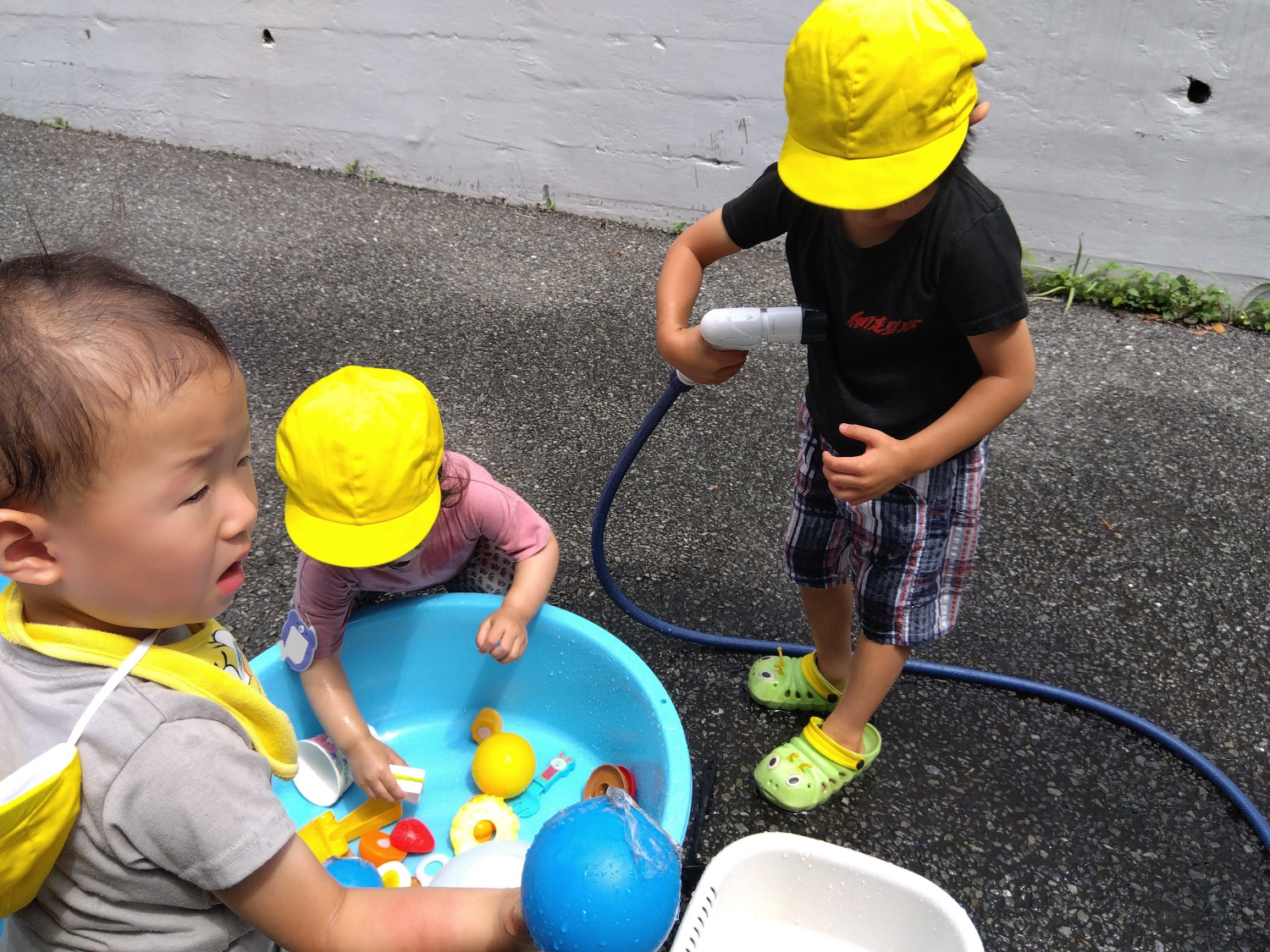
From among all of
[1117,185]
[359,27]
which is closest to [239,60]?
[359,27]

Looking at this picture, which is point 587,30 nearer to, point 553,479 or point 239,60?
point 239,60

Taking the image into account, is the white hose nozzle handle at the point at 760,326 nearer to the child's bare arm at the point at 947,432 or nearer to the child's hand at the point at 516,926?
the child's bare arm at the point at 947,432

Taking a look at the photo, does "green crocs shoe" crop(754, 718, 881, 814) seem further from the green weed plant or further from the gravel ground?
the green weed plant

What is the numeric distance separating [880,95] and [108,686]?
1.07 m

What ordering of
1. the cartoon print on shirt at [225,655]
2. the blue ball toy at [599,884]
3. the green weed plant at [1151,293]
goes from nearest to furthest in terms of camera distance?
the blue ball toy at [599,884]
the cartoon print on shirt at [225,655]
the green weed plant at [1151,293]

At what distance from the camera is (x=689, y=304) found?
64.0 inches

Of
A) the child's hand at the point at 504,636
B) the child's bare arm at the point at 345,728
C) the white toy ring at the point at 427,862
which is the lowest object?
the white toy ring at the point at 427,862

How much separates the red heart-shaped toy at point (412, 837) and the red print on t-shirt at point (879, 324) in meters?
1.17

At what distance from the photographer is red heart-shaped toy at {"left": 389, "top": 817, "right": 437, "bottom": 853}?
1710 millimetres

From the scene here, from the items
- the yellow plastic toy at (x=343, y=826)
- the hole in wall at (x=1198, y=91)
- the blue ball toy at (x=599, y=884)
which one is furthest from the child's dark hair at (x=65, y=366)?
the hole in wall at (x=1198, y=91)

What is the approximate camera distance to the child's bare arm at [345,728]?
5.48ft

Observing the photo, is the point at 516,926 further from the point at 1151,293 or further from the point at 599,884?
the point at 1151,293

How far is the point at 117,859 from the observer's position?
866 mm

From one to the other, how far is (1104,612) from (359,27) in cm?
363
